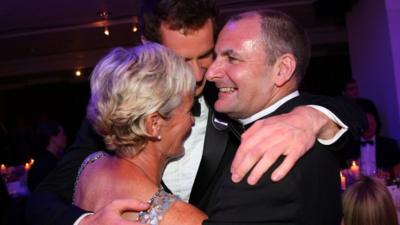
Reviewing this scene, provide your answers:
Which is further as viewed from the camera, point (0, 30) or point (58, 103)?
point (58, 103)

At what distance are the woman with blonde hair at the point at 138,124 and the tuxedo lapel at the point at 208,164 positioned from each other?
0.31 meters

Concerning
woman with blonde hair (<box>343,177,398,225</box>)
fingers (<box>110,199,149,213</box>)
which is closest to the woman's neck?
fingers (<box>110,199,149,213</box>)

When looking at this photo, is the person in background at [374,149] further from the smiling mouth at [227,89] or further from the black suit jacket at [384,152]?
the smiling mouth at [227,89]

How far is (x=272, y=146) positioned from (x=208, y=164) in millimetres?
714

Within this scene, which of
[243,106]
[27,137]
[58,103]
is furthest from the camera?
[58,103]

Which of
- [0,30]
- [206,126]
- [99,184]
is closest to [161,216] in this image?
[99,184]

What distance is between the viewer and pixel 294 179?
1.05 meters

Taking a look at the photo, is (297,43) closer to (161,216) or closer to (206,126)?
(206,126)

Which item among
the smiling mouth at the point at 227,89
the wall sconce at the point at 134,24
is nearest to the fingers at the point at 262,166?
the smiling mouth at the point at 227,89

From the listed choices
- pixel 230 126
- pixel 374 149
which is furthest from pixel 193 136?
pixel 374 149

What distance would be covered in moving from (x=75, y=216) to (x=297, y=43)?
2.84 ft

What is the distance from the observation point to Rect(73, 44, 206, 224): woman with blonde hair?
125cm

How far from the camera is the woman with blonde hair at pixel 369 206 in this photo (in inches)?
78.3

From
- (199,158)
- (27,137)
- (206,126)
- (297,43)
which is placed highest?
(297,43)
